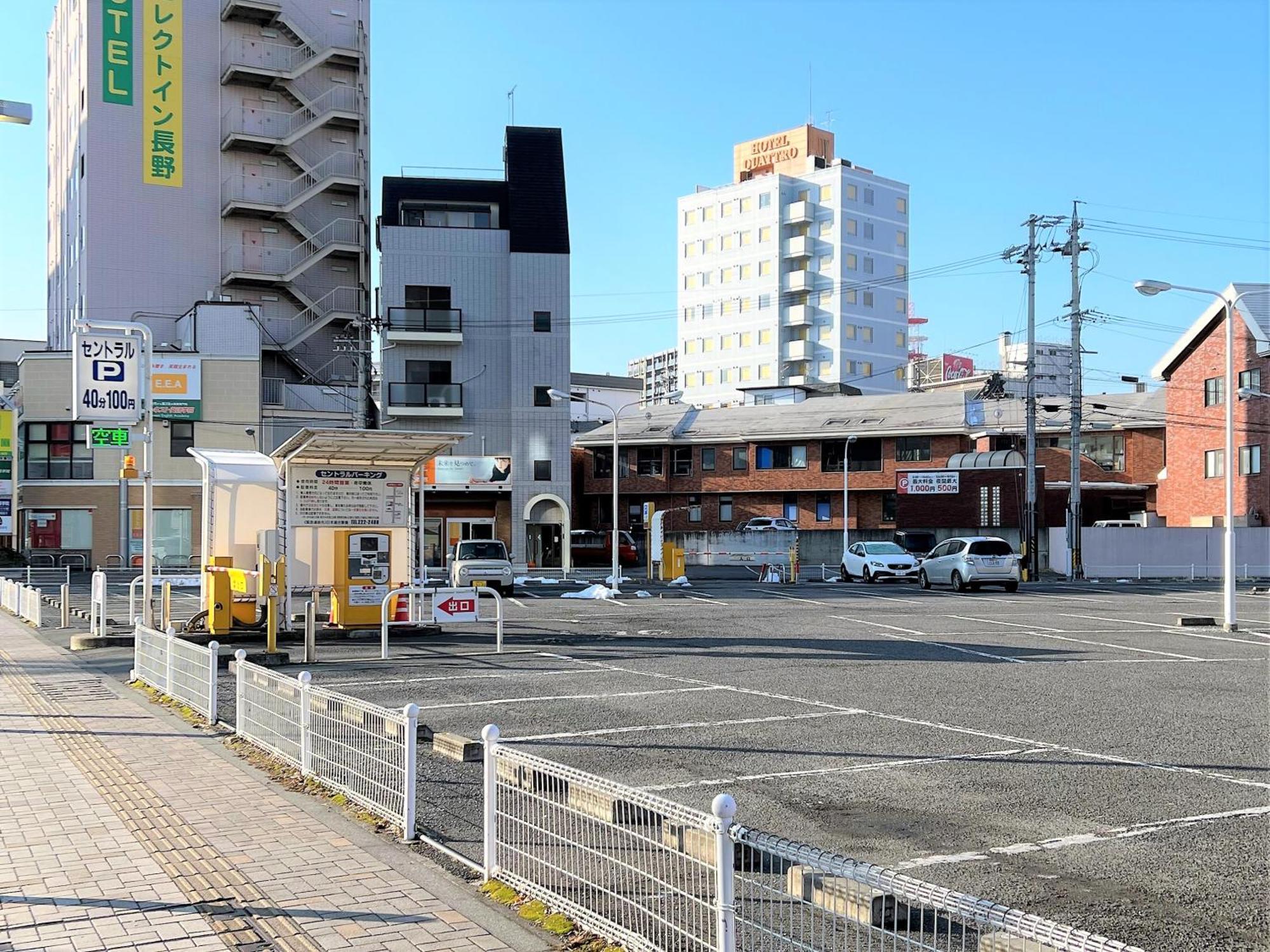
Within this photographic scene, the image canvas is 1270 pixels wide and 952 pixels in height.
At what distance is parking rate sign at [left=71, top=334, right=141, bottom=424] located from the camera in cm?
1669

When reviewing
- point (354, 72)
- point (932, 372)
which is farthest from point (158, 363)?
point (932, 372)

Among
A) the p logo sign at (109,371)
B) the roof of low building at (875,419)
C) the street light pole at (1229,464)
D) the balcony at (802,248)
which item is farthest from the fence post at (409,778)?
the balcony at (802,248)

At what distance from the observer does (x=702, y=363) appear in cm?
10212

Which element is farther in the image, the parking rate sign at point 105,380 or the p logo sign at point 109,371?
the p logo sign at point 109,371

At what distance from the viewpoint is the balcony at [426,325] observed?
5203 centimetres

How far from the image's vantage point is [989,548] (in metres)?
34.7

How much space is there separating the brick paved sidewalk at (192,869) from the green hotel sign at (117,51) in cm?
5371

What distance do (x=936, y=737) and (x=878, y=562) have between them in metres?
30.6

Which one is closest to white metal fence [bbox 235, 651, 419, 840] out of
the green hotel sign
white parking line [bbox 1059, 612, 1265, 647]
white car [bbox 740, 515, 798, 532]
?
white parking line [bbox 1059, 612, 1265, 647]

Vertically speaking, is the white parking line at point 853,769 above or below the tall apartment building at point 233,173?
below

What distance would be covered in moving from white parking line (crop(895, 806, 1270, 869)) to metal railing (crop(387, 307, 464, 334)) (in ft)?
154

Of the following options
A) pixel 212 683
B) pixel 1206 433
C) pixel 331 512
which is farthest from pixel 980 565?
pixel 212 683

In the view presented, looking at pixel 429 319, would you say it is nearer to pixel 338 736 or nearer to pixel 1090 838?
pixel 338 736

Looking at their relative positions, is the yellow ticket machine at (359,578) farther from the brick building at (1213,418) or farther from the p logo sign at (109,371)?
the brick building at (1213,418)
